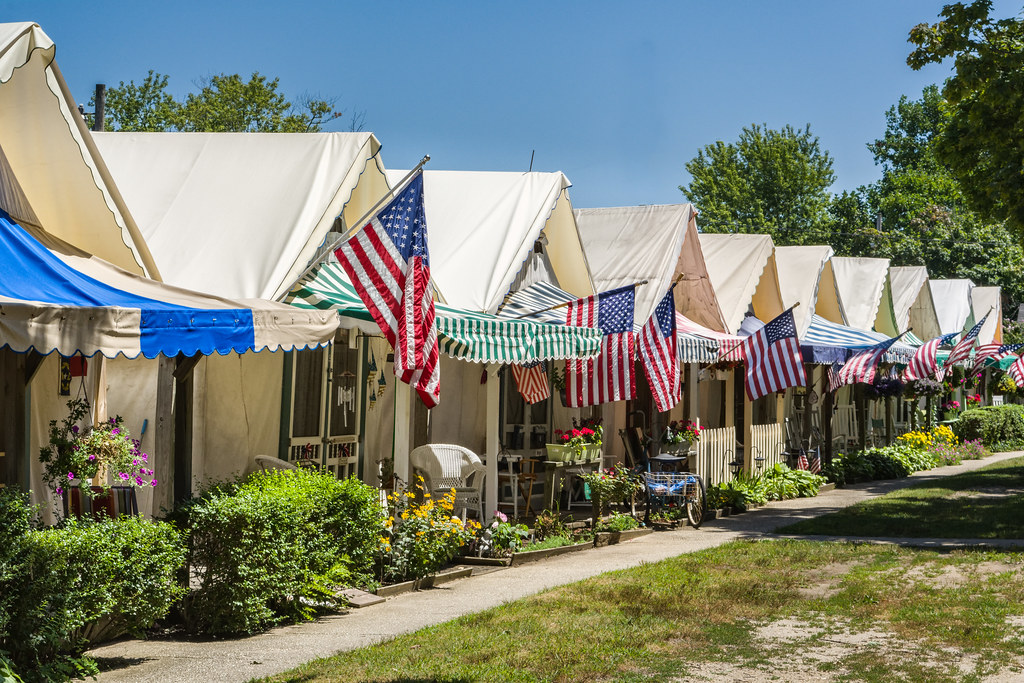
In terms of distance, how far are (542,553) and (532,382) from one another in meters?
3.57

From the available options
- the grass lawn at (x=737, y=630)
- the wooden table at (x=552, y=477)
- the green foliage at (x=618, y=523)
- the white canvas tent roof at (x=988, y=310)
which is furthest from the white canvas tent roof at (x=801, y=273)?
the white canvas tent roof at (x=988, y=310)

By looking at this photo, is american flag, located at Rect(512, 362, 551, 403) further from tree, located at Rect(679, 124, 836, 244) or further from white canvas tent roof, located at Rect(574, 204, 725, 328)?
tree, located at Rect(679, 124, 836, 244)

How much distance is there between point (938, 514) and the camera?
17891mm

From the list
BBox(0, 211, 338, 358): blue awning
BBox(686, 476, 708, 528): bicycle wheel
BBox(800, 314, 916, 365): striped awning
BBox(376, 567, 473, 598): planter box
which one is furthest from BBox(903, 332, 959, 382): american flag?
BBox(0, 211, 338, 358): blue awning

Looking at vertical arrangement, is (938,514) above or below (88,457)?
below

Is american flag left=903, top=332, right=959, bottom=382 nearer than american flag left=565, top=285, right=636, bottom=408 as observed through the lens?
No

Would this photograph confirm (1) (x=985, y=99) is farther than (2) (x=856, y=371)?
No

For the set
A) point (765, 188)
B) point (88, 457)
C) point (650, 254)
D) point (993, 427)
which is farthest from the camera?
point (765, 188)

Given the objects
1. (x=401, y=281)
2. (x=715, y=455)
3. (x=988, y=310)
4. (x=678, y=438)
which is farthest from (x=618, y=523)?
(x=988, y=310)

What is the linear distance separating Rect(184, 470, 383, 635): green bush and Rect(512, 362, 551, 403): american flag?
21.1 ft

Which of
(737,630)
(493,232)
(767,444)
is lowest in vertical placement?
(737,630)

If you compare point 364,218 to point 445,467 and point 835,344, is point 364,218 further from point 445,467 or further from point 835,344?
point 835,344

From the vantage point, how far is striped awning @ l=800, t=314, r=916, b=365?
22.5 metres

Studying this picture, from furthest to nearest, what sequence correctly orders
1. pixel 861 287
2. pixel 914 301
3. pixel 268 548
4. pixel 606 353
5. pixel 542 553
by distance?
pixel 914 301 < pixel 861 287 < pixel 606 353 < pixel 542 553 < pixel 268 548
